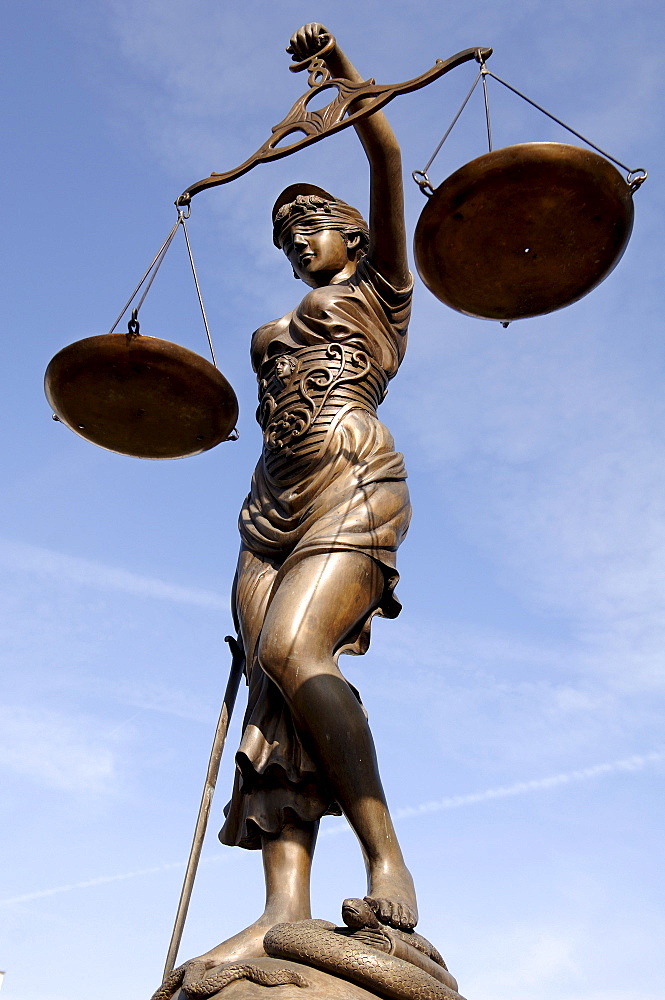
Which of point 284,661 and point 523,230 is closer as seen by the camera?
point 284,661

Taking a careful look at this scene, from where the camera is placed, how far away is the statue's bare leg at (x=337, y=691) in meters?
4.25

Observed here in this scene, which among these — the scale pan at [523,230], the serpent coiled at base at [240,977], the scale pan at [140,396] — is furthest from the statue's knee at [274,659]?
the scale pan at [523,230]

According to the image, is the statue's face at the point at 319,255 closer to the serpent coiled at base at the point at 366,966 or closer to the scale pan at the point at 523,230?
the scale pan at the point at 523,230

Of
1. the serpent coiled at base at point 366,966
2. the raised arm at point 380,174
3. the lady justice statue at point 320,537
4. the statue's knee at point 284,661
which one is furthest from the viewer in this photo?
the raised arm at point 380,174

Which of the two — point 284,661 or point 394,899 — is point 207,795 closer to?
point 284,661

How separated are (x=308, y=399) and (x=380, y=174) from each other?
3.90ft

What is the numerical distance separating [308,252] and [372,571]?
200 centimetres

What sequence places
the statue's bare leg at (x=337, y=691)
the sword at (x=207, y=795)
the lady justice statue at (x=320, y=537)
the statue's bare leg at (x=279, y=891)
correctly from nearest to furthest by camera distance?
the statue's bare leg at (x=279, y=891)
the statue's bare leg at (x=337, y=691)
the lady justice statue at (x=320, y=537)
the sword at (x=207, y=795)

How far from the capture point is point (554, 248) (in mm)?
4961

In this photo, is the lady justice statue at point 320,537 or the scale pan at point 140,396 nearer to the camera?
the lady justice statue at point 320,537

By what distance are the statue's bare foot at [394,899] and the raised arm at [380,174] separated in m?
3.05

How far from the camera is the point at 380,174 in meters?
5.63

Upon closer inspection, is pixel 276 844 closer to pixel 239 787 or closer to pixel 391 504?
pixel 239 787

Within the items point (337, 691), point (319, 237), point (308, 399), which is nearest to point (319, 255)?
point (319, 237)
